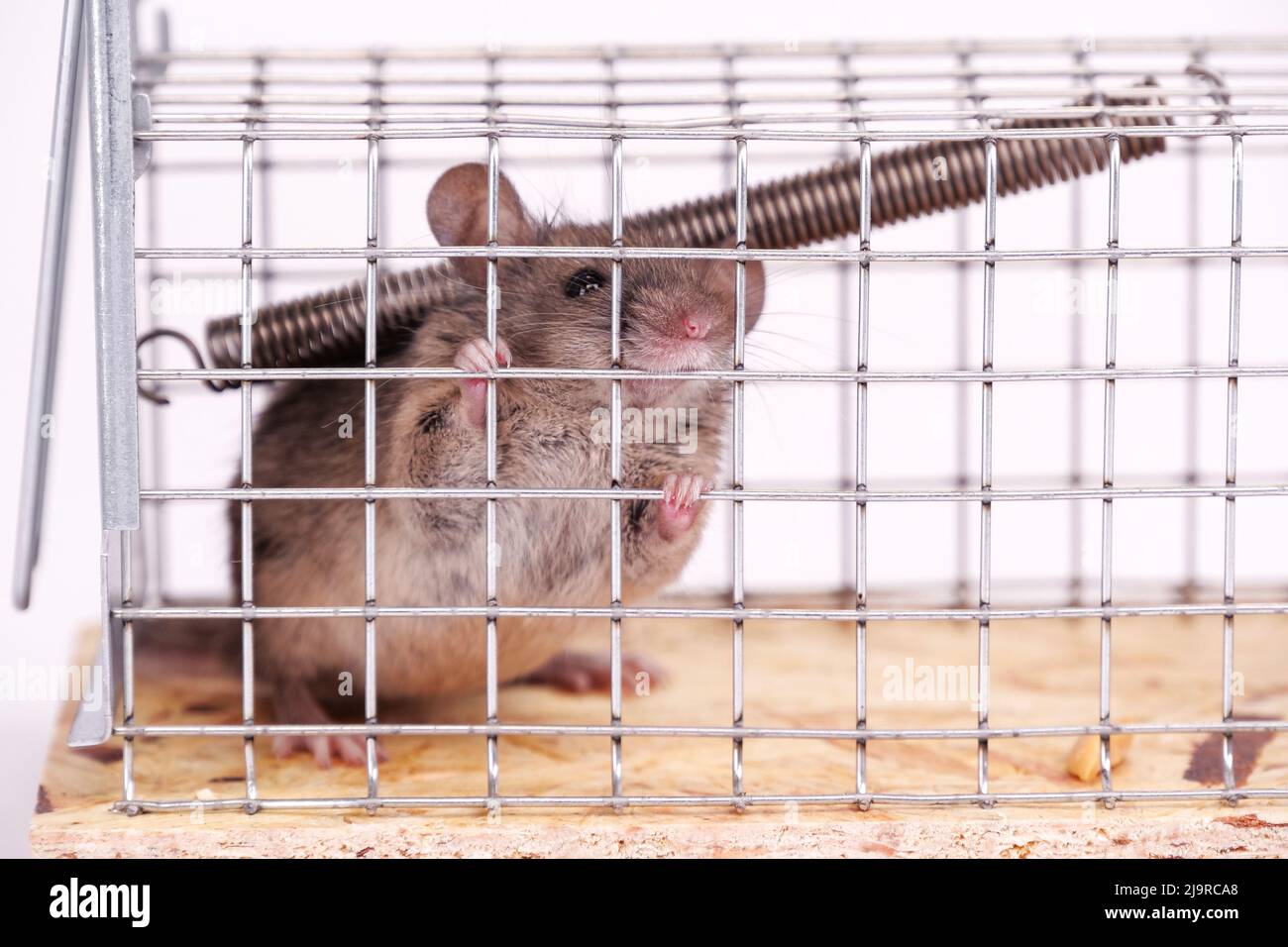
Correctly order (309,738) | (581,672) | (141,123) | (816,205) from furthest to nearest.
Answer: (581,672)
(309,738)
(816,205)
(141,123)

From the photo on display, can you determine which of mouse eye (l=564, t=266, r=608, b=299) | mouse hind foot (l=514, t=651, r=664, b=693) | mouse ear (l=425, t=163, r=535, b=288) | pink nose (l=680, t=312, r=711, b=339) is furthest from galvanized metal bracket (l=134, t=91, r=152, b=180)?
mouse hind foot (l=514, t=651, r=664, b=693)

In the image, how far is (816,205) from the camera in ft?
10.9

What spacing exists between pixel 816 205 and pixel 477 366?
896mm

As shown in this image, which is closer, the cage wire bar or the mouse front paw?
the cage wire bar

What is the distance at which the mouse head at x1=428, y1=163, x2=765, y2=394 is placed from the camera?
3.25m

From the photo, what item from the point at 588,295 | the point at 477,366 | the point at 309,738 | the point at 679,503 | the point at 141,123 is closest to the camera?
the point at 141,123

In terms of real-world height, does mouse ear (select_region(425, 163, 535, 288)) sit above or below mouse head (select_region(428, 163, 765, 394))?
above

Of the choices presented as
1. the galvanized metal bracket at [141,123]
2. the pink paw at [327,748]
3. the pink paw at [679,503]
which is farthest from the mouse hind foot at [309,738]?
the galvanized metal bracket at [141,123]

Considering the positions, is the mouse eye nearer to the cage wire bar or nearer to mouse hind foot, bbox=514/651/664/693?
the cage wire bar

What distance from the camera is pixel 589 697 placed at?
4340 millimetres

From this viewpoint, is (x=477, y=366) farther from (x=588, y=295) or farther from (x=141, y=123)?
(x=141, y=123)

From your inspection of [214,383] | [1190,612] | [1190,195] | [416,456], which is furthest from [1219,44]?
[214,383]

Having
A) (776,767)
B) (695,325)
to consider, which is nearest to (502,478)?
(695,325)

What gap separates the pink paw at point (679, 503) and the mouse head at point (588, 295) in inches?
10.8
